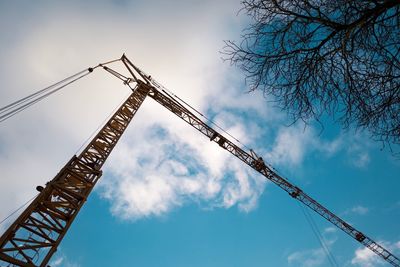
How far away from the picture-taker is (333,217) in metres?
34.9

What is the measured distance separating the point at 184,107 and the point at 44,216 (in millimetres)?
Answer: 17487

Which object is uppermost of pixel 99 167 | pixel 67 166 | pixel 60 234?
pixel 99 167

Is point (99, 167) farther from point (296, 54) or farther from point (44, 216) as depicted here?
point (296, 54)

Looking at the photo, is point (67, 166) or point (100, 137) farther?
point (100, 137)

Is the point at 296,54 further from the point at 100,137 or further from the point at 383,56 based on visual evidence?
the point at 100,137

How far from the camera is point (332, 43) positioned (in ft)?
13.7

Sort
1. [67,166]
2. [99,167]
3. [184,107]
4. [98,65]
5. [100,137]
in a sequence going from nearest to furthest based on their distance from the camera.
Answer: [67,166], [99,167], [100,137], [98,65], [184,107]

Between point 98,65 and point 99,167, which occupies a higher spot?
point 98,65

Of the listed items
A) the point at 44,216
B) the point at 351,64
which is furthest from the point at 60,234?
the point at 351,64

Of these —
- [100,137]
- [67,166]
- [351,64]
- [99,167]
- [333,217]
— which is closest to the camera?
[351,64]

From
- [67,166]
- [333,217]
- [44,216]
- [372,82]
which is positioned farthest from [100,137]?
[333,217]

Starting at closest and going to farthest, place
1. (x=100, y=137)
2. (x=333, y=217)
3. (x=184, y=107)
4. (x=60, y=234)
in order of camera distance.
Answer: (x=60, y=234), (x=100, y=137), (x=184, y=107), (x=333, y=217)

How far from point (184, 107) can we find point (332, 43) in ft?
70.0

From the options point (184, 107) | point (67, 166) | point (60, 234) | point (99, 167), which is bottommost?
point (60, 234)
